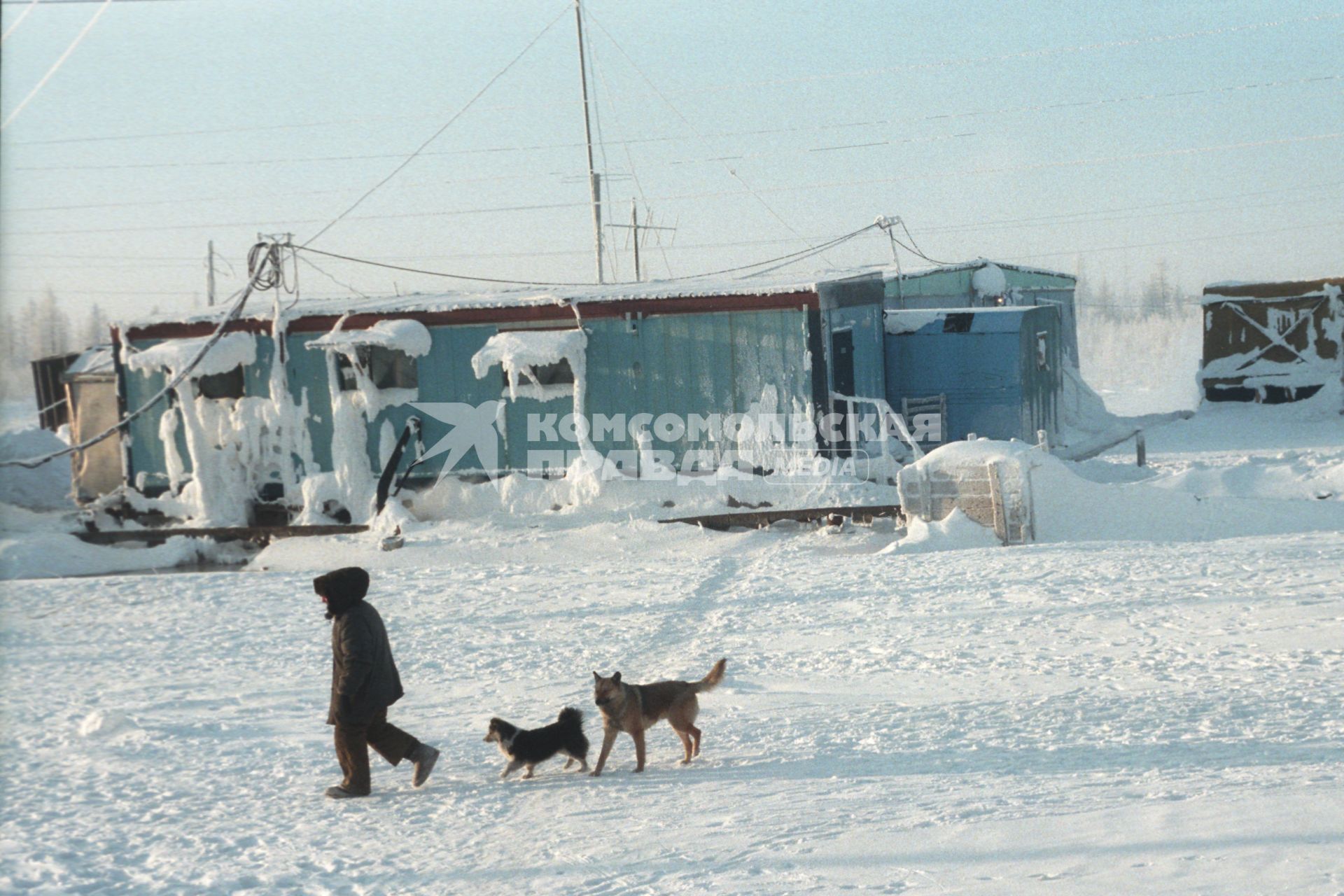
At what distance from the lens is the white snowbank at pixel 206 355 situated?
717 inches

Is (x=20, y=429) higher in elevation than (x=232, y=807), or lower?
higher

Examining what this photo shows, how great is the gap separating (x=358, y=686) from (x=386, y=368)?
12.0 meters

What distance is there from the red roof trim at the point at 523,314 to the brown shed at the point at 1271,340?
52.9ft

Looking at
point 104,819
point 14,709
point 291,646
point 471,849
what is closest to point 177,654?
point 291,646

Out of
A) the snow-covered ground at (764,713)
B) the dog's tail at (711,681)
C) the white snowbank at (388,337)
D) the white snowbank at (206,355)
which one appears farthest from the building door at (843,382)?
the dog's tail at (711,681)

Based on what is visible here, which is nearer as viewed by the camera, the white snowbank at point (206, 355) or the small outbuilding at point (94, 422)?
the white snowbank at point (206, 355)

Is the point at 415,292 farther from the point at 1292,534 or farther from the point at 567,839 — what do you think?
the point at 567,839

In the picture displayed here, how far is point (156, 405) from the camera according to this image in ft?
62.2

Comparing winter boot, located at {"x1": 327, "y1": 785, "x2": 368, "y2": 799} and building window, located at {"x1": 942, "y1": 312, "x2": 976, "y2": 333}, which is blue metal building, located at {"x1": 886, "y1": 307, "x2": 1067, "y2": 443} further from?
winter boot, located at {"x1": 327, "y1": 785, "x2": 368, "y2": 799}

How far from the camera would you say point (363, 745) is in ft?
22.0

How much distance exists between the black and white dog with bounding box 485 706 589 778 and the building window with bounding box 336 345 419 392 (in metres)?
11.7

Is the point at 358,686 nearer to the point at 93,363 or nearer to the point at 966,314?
the point at 966,314

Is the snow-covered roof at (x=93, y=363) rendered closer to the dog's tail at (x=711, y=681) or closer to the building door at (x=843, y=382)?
the building door at (x=843, y=382)

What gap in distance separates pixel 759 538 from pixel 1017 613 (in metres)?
5.26
